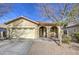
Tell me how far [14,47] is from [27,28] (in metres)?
0.47

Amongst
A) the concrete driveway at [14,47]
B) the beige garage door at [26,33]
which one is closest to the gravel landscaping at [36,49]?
the concrete driveway at [14,47]

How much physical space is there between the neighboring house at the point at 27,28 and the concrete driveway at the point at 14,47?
145 mm

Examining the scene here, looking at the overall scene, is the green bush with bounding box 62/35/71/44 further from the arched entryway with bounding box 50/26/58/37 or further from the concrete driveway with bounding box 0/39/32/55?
the concrete driveway with bounding box 0/39/32/55

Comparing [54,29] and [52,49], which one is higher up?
[54,29]

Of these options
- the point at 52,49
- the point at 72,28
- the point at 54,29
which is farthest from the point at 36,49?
the point at 72,28

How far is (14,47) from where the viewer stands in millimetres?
4180

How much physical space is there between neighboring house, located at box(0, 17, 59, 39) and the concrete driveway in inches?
5.7

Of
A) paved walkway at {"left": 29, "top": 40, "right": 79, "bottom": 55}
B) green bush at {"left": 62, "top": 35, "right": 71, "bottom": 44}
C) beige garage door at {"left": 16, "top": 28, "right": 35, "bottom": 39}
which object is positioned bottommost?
paved walkway at {"left": 29, "top": 40, "right": 79, "bottom": 55}

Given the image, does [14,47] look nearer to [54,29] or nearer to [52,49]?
[52,49]

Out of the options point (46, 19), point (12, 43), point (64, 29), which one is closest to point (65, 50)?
point (64, 29)

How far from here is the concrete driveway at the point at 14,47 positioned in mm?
4148

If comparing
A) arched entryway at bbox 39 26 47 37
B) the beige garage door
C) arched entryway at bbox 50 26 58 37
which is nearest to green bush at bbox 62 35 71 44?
arched entryway at bbox 50 26 58 37

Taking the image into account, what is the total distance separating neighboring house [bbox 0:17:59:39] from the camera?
4184mm
